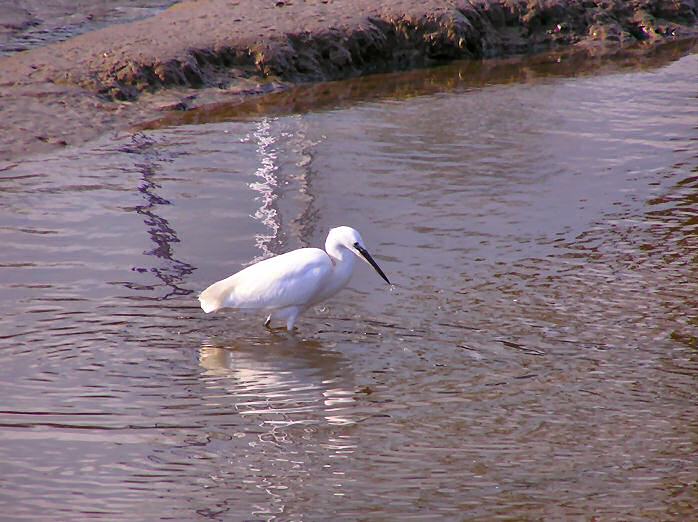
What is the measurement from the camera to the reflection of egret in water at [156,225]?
6.57 m

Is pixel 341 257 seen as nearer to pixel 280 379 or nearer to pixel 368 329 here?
pixel 368 329

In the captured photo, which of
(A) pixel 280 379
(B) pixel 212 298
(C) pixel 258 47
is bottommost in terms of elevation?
(A) pixel 280 379

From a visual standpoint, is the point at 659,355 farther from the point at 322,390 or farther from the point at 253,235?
the point at 253,235

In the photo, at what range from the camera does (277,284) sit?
5973 mm

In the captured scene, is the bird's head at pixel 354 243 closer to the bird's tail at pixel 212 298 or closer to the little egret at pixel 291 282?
the little egret at pixel 291 282

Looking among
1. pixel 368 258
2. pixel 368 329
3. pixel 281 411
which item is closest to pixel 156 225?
pixel 368 258

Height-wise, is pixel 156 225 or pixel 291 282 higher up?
pixel 156 225

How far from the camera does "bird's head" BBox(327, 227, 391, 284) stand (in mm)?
6199

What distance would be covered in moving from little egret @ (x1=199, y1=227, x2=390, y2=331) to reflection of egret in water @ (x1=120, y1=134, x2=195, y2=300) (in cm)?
50

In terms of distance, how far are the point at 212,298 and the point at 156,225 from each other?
5.51 feet

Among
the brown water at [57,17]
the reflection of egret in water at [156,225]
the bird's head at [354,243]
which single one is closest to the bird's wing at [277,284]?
the bird's head at [354,243]

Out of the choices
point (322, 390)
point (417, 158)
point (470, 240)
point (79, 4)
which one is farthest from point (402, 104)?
point (322, 390)

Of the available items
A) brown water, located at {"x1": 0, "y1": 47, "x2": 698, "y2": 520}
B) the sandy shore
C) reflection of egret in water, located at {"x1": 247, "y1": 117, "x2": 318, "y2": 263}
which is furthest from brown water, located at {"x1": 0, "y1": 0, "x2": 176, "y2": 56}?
reflection of egret in water, located at {"x1": 247, "y1": 117, "x2": 318, "y2": 263}

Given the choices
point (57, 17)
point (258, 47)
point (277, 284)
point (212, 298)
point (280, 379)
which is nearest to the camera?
point (280, 379)
